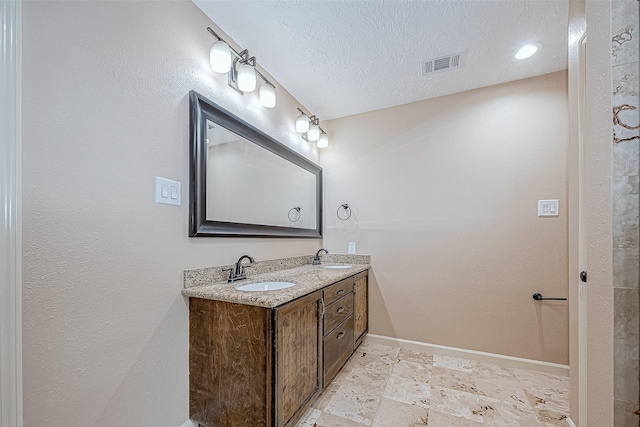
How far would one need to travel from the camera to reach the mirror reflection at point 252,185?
4.95 ft

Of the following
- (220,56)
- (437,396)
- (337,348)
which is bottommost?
(437,396)

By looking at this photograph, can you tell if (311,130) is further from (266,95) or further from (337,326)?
(337,326)

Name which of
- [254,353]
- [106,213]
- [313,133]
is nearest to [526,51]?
[313,133]

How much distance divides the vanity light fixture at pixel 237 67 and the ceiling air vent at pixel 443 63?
1199mm

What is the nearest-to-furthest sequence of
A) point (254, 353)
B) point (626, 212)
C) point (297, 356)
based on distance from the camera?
point (626, 212) < point (254, 353) < point (297, 356)

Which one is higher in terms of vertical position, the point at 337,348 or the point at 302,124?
the point at 302,124

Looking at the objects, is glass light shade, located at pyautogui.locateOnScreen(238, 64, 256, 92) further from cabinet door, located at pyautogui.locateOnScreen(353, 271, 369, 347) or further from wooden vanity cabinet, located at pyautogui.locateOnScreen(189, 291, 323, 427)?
cabinet door, located at pyautogui.locateOnScreen(353, 271, 369, 347)

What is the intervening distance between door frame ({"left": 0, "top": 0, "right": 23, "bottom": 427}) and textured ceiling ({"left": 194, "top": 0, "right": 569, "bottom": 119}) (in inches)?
38.9

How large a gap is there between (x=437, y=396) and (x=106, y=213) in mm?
2123

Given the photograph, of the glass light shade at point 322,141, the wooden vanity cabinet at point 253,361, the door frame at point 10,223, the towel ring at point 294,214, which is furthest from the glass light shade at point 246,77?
the wooden vanity cabinet at point 253,361

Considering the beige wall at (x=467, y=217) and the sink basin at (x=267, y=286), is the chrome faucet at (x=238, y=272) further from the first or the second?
the beige wall at (x=467, y=217)

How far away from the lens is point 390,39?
168 centimetres

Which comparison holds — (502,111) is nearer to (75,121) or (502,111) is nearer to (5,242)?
(75,121)

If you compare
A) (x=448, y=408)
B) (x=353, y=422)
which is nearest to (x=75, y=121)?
(x=353, y=422)
